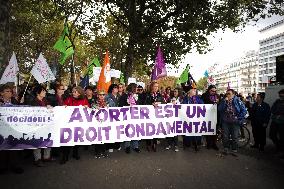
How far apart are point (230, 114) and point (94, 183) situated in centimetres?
518

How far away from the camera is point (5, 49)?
12953mm

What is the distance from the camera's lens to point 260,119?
36.2 ft

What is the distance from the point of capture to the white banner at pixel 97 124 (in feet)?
27.0

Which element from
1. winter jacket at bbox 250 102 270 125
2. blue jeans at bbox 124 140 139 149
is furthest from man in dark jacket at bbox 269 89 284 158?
blue jeans at bbox 124 140 139 149

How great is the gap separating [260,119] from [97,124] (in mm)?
5481

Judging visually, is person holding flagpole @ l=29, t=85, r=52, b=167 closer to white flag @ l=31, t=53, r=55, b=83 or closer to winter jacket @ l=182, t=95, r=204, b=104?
white flag @ l=31, t=53, r=55, b=83

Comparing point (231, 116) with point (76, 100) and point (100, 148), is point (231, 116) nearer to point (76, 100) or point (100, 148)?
point (100, 148)

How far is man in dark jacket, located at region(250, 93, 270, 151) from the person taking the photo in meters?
10.9

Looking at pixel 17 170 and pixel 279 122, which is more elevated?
pixel 279 122

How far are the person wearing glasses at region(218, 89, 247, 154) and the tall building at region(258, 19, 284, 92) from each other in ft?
414

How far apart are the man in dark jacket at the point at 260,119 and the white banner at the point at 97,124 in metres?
1.47

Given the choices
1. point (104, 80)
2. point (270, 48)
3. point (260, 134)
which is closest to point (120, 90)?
point (104, 80)

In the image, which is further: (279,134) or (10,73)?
(10,73)

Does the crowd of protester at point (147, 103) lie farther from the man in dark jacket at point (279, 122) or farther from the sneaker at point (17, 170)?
the sneaker at point (17, 170)
